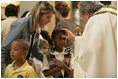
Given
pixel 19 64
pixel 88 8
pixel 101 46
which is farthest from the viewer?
pixel 19 64

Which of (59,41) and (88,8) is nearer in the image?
(88,8)

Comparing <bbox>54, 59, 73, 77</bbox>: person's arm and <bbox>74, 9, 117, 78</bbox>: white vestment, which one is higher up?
<bbox>74, 9, 117, 78</bbox>: white vestment

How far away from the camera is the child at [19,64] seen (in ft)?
7.74

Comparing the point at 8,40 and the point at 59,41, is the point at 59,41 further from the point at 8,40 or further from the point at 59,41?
the point at 8,40

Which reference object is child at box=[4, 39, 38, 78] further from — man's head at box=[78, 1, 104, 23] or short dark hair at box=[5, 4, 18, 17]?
man's head at box=[78, 1, 104, 23]

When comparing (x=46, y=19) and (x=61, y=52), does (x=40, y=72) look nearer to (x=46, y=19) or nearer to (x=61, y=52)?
(x=61, y=52)

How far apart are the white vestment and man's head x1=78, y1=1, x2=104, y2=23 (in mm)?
154

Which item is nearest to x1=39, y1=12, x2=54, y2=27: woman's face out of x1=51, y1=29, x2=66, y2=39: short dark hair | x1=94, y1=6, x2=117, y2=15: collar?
x1=51, y1=29, x2=66, y2=39: short dark hair

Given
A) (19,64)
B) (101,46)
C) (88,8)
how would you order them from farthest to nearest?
(19,64), (88,8), (101,46)

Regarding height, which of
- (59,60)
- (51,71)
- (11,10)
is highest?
(11,10)

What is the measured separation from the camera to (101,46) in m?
2.09

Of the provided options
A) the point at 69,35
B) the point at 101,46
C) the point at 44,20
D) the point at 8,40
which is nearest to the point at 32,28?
the point at 44,20

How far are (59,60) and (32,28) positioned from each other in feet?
1.32

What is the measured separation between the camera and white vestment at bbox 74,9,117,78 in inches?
81.8
